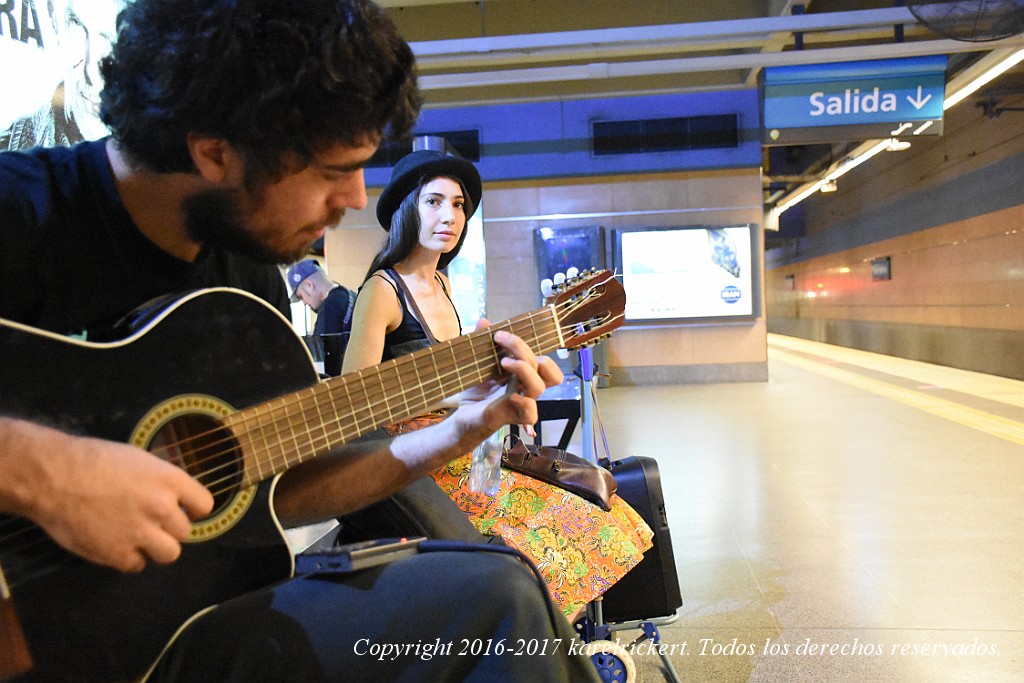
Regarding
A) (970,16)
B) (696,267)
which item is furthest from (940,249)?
(970,16)

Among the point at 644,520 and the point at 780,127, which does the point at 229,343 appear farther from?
the point at 780,127

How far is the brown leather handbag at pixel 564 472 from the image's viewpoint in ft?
6.77

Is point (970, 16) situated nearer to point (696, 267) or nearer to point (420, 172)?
point (420, 172)

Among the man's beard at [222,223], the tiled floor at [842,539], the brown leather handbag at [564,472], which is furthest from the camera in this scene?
the tiled floor at [842,539]

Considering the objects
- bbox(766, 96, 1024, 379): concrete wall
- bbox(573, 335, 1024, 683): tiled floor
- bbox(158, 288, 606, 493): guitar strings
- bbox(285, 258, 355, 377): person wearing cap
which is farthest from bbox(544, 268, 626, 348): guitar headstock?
bbox(766, 96, 1024, 379): concrete wall

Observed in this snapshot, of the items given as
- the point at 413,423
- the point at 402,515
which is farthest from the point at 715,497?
the point at 402,515

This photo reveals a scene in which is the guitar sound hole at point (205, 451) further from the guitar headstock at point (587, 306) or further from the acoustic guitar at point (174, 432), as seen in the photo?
the guitar headstock at point (587, 306)

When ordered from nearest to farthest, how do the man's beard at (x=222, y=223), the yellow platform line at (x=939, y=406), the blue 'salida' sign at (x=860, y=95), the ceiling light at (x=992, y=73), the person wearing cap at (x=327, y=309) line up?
the man's beard at (x=222, y=223) → the person wearing cap at (x=327, y=309) → the blue 'salida' sign at (x=860, y=95) → the yellow platform line at (x=939, y=406) → the ceiling light at (x=992, y=73)

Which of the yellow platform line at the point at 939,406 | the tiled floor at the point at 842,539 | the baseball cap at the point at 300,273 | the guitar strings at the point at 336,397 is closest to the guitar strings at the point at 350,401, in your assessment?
the guitar strings at the point at 336,397

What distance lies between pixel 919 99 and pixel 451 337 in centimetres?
576

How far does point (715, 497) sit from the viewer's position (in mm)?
4406

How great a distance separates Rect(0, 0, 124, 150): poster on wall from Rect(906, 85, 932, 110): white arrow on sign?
6312 millimetres

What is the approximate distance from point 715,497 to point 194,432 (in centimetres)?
396

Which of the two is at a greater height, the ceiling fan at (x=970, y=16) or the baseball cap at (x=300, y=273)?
the ceiling fan at (x=970, y=16)
